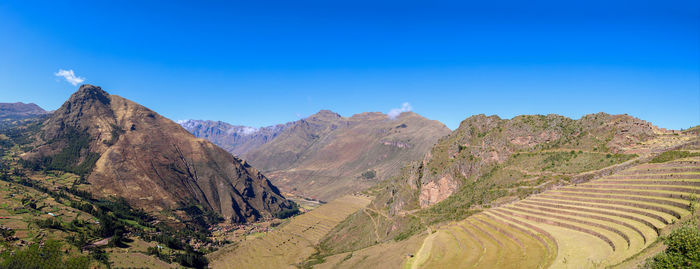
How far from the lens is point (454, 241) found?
61562mm

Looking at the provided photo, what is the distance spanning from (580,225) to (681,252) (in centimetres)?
2552

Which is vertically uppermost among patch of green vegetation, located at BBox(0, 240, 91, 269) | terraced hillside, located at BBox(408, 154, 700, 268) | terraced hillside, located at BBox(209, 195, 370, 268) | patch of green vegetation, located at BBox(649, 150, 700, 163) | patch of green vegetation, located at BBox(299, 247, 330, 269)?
patch of green vegetation, located at BBox(649, 150, 700, 163)

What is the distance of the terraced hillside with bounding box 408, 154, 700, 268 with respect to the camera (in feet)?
123

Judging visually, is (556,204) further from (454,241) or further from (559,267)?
(559,267)

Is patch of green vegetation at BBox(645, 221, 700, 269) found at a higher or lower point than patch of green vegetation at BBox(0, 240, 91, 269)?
higher

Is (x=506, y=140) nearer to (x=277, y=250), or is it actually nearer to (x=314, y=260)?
(x=314, y=260)

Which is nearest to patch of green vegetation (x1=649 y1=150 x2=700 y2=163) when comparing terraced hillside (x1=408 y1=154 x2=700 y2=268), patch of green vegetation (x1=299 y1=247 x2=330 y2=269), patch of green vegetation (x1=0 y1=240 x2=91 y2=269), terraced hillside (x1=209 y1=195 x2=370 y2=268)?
terraced hillside (x1=408 y1=154 x2=700 y2=268)

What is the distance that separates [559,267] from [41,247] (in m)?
173

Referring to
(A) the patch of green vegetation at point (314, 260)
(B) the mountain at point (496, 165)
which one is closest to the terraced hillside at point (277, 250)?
(A) the patch of green vegetation at point (314, 260)

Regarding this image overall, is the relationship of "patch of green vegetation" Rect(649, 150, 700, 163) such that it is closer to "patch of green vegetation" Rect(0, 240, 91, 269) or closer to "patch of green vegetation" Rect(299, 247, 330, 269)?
"patch of green vegetation" Rect(299, 247, 330, 269)

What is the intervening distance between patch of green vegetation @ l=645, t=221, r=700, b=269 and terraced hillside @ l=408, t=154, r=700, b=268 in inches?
324

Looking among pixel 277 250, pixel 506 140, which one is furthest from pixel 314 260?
pixel 506 140

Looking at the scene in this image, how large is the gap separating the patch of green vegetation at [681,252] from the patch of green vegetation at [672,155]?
45.6 metres

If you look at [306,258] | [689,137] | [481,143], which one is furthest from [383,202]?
[689,137]
